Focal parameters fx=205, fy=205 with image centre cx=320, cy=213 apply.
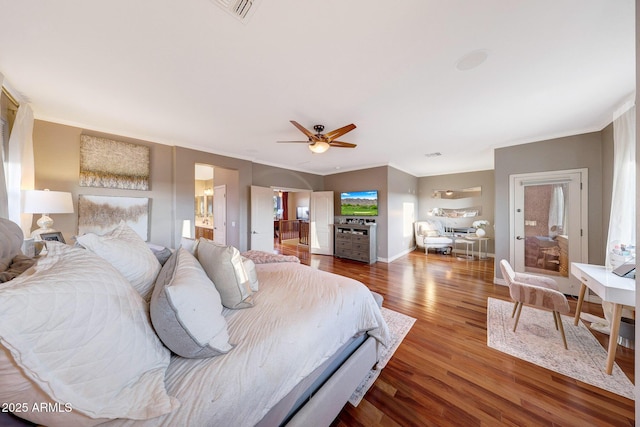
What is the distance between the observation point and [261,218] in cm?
491

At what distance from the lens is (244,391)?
2.76 feet

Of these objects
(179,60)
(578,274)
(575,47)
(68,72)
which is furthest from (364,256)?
(68,72)

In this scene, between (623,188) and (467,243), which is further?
(467,243)

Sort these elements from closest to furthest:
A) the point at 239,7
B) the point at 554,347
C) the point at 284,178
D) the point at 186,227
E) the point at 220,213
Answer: the point at 239,7 → the point at 554,347 → the point at 186,227 → the point at 220,213 → the point at 284,178

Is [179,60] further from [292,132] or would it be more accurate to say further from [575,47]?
[575,47]

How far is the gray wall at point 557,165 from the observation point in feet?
9.78

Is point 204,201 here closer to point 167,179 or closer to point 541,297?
point 167,179

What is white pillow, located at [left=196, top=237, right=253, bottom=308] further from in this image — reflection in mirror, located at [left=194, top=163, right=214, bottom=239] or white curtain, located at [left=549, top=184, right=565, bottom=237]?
reflection in mirror, located at [left=194, top=163, right=214, bottom=239]

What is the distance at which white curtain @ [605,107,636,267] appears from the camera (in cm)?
216

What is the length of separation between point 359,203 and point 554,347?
4174 millimetres

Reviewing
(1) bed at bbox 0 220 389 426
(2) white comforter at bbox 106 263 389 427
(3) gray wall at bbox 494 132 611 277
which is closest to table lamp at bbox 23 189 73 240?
(1) bed at bbox 0 220 389 426

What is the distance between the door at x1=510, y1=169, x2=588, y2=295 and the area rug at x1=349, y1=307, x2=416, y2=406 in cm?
267

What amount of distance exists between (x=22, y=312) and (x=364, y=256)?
16.8 feet

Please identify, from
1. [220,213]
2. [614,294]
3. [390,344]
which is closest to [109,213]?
[220,213]
